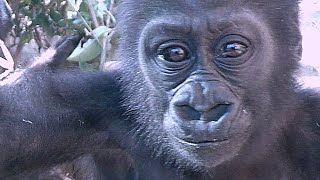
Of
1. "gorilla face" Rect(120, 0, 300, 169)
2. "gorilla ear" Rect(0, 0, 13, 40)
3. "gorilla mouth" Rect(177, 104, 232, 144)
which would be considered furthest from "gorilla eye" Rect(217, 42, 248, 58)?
"gorilla ear" Rect(0, 0, 13, 40)

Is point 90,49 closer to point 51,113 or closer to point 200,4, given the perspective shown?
point 51,113

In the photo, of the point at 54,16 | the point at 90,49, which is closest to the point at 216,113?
the point at 90,49

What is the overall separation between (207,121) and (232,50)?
40 cm

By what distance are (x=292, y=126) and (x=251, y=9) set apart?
2.60ft

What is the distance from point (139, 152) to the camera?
4164 millimetres

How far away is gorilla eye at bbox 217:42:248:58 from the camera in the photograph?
3582mm

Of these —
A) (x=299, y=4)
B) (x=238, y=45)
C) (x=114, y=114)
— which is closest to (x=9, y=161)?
(x=114, y=114)

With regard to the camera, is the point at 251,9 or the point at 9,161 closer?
the point at 251,9

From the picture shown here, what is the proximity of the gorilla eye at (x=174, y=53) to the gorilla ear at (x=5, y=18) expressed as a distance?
122 centimetres

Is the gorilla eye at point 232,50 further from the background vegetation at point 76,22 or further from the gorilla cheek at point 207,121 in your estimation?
the background vegetation at point 76,22

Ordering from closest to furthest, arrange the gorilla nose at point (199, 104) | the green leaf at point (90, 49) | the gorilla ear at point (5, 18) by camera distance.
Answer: the gorilla nose at point (199, 104)
the green leaf at point (90, 49)
the gorilla ear at point (5, 18)

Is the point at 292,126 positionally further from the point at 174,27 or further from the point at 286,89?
the point at 174,27

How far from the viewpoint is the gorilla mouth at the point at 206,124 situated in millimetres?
3363

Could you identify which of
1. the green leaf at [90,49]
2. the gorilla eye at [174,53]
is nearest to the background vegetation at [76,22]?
the green leaf at [90,49]
